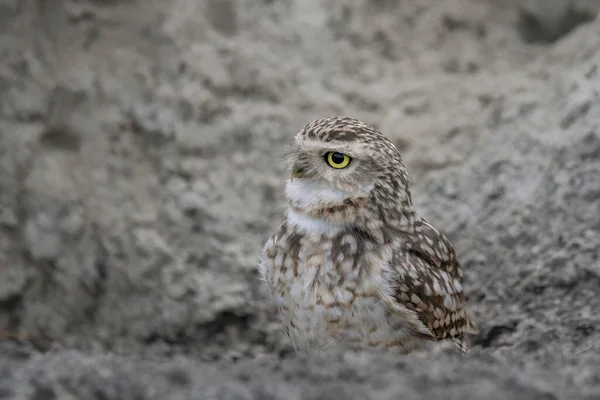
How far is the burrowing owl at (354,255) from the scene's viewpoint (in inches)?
134

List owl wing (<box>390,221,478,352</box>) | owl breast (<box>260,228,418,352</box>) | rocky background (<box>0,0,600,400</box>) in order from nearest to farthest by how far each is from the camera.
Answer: owl breast (<box>260,228,418,352</box>) → owl wing (<box>390,221,478,352</box>) → rocky background (<box>0,0,600,400</box>)

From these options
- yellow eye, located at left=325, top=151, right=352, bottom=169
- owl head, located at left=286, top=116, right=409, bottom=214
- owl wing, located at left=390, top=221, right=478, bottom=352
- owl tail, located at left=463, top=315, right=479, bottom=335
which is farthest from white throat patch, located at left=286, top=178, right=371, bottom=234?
owl tail, located at left=463, top=315, right=479, bottom=335

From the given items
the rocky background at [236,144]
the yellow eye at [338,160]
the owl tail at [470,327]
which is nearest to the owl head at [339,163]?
the yellow eye at [338,160]

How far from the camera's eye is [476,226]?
181 inches

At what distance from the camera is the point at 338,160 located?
11.7 ft

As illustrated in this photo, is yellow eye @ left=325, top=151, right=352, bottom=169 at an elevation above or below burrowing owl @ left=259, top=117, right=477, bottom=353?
above

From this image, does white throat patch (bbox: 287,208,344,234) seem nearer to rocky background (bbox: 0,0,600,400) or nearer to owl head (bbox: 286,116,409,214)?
owl head (bbox: 286,116,409,214)

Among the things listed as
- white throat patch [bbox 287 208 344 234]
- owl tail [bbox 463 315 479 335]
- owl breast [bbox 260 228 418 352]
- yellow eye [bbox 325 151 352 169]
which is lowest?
owl breast [bbox 260 228 418 352]

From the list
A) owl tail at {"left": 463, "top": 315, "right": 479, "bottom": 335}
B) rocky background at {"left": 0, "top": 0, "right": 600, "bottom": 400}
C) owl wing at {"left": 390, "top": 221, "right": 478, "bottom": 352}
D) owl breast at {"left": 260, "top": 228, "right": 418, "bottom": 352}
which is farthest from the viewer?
rocky background at {"left": 0, "top": 0, "right": 600, "bottom": 400}

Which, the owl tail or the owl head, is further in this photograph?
the owl tail

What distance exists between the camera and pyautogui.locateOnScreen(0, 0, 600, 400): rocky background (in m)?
4.50

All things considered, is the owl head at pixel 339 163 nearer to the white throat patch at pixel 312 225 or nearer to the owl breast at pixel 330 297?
the white throat patch at pixel 312 225

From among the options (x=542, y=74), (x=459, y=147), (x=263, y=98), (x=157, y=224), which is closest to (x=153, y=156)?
(x=157, y=224)

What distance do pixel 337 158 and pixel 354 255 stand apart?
435 millimetres
